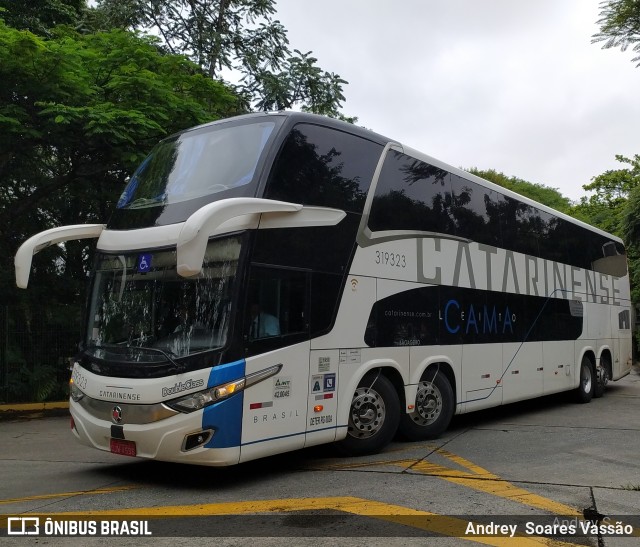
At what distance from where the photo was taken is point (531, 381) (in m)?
12.0

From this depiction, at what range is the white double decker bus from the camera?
6.36 m

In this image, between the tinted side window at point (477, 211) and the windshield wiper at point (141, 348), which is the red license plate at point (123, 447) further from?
the tinted side window at point (477, 211)

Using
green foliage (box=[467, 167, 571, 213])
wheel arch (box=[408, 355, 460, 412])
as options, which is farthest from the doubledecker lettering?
green foliage (box=[467, 167, 571, 213])

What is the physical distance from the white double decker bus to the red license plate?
0.7 inches

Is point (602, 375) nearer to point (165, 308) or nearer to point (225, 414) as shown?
point (225, 414)

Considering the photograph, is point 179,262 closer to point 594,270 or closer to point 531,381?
point 531,381

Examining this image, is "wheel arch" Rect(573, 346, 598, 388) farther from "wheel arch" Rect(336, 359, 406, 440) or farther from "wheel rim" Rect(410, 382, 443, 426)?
"wheel arch" Rect(336, 359, 406, 440)

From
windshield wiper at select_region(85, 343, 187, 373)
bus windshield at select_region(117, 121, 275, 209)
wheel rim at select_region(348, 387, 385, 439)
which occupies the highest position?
bus windshield at select_region(117, 121, 275, 209)

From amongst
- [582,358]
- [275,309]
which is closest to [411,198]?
[275,309]

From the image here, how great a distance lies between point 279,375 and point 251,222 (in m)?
1.63

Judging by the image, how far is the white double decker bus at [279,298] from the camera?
20.9 feet

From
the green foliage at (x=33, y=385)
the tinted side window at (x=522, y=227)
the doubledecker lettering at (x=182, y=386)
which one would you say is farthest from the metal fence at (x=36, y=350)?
the tinted side window at (x=522, y=227)

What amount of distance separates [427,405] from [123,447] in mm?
4457

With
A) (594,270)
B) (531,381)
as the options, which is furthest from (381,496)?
(594,270)
